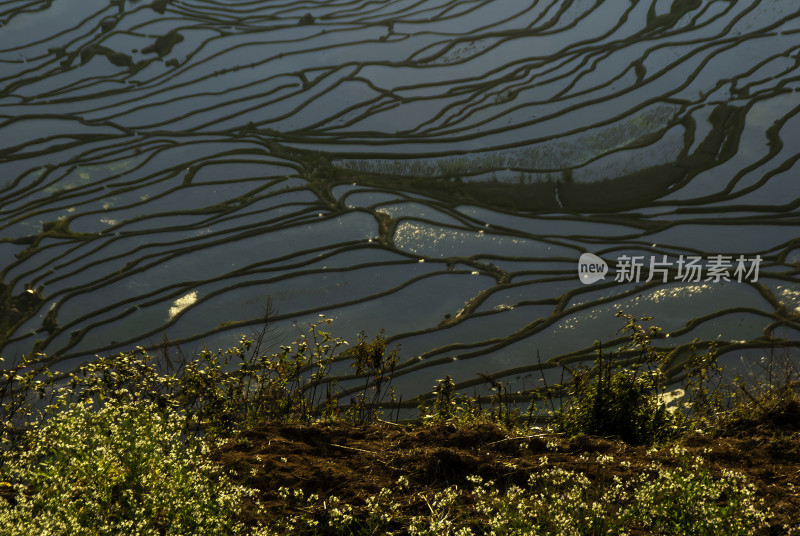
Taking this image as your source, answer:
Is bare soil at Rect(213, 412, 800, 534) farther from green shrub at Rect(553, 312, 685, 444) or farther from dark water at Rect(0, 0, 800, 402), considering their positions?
dark water at Rect(0, 0, 800, 402)

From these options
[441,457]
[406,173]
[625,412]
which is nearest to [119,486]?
[441,457]

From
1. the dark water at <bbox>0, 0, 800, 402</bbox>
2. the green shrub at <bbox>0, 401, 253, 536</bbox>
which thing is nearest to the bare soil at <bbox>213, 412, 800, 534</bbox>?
the green shrub at <bbox>0, 401, 253, 536</bbox>

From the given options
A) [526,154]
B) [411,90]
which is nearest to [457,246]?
[526,154]

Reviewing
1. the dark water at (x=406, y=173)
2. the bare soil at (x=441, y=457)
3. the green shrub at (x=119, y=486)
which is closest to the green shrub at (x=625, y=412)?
the bare soil at (x=441, y=457)

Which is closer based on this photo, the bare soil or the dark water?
the bare soil

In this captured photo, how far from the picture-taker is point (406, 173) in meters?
7.98

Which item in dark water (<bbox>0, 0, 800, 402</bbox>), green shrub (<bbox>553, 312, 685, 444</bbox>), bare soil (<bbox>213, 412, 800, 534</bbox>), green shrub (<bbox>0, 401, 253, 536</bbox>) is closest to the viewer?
green shrub (<bbox>0, 401, 253, 536</bbox>)

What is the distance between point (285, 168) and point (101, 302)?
8.81 feet

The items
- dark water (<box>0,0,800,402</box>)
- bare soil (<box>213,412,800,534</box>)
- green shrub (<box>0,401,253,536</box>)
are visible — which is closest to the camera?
green shrub (<box>0,401,253,536</box>)

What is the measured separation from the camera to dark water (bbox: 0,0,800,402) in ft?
18.4

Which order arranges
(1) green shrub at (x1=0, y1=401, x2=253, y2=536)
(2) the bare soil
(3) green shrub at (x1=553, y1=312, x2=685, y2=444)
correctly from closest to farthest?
(1) green shrub at (x1=0, y1=401, x2=253, y2=536) < (2) the bare soil < (3) green shrub at (x1=553, y1=312, x2=685, y2=444)

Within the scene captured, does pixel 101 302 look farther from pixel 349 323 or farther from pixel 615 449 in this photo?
pixel 615 449

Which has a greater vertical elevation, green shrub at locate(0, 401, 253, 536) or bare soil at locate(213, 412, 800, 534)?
green shrub at locate(0, 401, 253, 536)

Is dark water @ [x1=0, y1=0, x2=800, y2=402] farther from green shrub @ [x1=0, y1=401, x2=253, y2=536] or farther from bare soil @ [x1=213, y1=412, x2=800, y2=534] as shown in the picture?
green shrub @ [x1=0, y1=401, x2=253, y2=536]
